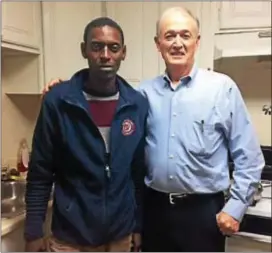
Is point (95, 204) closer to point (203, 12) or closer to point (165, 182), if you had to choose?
point (165, 182)

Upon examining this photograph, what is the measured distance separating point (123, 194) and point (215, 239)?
0.25 m

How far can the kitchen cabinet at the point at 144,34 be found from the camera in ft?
2.96

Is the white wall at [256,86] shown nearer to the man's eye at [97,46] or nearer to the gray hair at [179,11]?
the gray hair at [179,11]

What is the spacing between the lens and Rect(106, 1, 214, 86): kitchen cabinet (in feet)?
2.96

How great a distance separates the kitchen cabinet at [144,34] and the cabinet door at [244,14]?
6 centimetres

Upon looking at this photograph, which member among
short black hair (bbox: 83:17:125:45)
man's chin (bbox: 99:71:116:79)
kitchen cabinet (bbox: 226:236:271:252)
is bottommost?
kitchen cabinet (bbox: 226:236:271:252)

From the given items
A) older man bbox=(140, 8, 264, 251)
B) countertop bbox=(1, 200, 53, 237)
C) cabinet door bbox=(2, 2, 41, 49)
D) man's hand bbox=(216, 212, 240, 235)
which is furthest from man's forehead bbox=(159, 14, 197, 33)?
countertop bbox=(1, 200, 53, 237)

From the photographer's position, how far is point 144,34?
932 millimetres

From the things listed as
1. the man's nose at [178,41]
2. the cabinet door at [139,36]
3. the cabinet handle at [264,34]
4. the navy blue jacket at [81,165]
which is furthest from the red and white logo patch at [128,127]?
the cabinet handle at [264,34]

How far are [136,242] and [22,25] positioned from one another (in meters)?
0.63

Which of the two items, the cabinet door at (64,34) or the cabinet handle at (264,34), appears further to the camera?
the cabinet handle at (264,34)

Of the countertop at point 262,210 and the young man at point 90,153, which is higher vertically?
the young man at point 90,153

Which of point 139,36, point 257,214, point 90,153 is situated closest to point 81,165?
point 90,153

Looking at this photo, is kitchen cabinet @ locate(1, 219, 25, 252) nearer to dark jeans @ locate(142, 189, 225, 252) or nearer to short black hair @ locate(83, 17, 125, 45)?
dark jeans @ locate(142, 189, 225, 252)
